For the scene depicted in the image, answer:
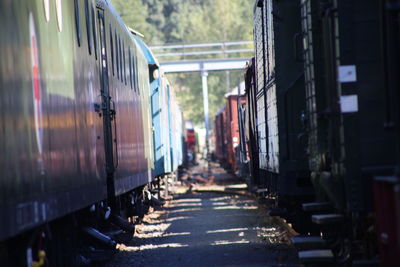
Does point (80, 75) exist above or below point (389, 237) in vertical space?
above

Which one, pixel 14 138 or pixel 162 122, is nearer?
pixel 14 138

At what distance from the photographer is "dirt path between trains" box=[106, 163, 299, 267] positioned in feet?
41.8

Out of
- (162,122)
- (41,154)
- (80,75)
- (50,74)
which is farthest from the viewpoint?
(162,122)

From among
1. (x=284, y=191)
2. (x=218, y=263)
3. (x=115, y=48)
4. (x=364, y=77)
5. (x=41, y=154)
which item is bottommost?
(x=218, y=263)

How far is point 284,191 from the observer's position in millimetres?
11445

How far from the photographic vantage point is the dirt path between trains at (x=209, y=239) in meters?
12.7

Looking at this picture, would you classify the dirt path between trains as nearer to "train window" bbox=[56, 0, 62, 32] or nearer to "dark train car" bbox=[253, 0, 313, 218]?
"dark train car" bbox=[253, 0, 313, 218]

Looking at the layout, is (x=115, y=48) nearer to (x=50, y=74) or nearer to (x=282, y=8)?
(x=282, y=8)

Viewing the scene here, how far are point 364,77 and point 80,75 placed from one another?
Answer: 12.0 ft

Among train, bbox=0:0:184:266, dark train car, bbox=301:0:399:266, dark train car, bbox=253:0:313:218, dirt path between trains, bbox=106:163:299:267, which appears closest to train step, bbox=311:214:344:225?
dark train car, bbox=301:0:399:266

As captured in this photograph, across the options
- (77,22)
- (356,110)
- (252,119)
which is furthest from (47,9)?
(252,119)

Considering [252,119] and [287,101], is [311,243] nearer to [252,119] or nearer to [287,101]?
[287,101]

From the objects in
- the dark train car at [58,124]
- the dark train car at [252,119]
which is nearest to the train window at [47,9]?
the dark train car at [58,124]

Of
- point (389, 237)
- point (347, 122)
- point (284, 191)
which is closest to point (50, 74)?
point (347, 122)
